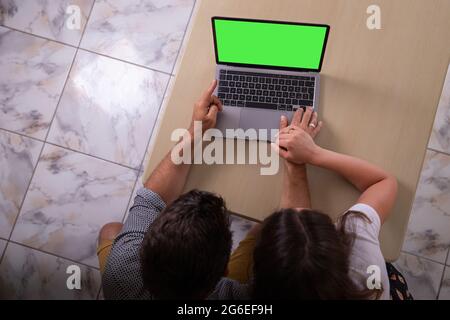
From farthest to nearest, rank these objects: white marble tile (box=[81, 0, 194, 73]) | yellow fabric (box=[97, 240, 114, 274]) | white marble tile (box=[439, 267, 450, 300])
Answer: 1. white marble tile (box=[81, 0, 194, 73])
2. white marble tile (box=[439, 267, 450, 300])
3. yellow fabric (box=[97, 240, 114, 274])

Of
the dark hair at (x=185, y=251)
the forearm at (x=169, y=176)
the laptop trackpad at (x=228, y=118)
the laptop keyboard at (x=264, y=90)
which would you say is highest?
the laptop keyboard at (x=264, y=90)

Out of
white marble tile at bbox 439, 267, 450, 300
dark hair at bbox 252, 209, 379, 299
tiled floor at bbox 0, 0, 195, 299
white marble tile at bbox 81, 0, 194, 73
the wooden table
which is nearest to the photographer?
dark hair at bbox 252, 209, 379, 299

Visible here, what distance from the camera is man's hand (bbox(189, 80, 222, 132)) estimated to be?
3.68 ft

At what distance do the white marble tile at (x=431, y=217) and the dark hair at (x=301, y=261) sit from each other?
3.11 ft

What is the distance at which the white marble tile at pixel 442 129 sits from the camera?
1.77 m

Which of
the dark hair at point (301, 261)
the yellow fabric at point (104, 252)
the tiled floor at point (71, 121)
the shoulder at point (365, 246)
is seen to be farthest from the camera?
the tiled floor at point (71, 121)

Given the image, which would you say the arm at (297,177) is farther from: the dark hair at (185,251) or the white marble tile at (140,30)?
the white marble tile at (140,30)

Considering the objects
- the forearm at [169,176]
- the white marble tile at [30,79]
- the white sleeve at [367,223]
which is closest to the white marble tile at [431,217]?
the white sleeve at [367,223]

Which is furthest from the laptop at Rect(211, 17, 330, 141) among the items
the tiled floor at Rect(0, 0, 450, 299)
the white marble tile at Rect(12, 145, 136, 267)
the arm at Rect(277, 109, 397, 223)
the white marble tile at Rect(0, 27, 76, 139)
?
the white marble tile at Rect(0, 27, 76, 139)

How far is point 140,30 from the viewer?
6.33 ft

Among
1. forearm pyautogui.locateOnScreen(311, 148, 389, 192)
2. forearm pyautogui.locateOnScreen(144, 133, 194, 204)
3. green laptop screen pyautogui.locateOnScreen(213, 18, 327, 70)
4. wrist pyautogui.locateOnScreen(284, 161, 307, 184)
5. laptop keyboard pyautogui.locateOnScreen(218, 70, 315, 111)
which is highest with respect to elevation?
green laptop screen pyautogui.locateOnScreen(213, 18, 327, 70)

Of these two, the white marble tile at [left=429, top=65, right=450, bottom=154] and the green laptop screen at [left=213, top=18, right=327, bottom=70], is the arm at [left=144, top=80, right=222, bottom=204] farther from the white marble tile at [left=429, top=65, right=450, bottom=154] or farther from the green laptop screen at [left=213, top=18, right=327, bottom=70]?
the white marble tile at [left=429, top=65, right=450, bottom=154]

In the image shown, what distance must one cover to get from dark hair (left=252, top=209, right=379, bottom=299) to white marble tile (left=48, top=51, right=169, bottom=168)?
1096mm

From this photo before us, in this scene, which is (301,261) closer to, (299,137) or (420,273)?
(299,137)
